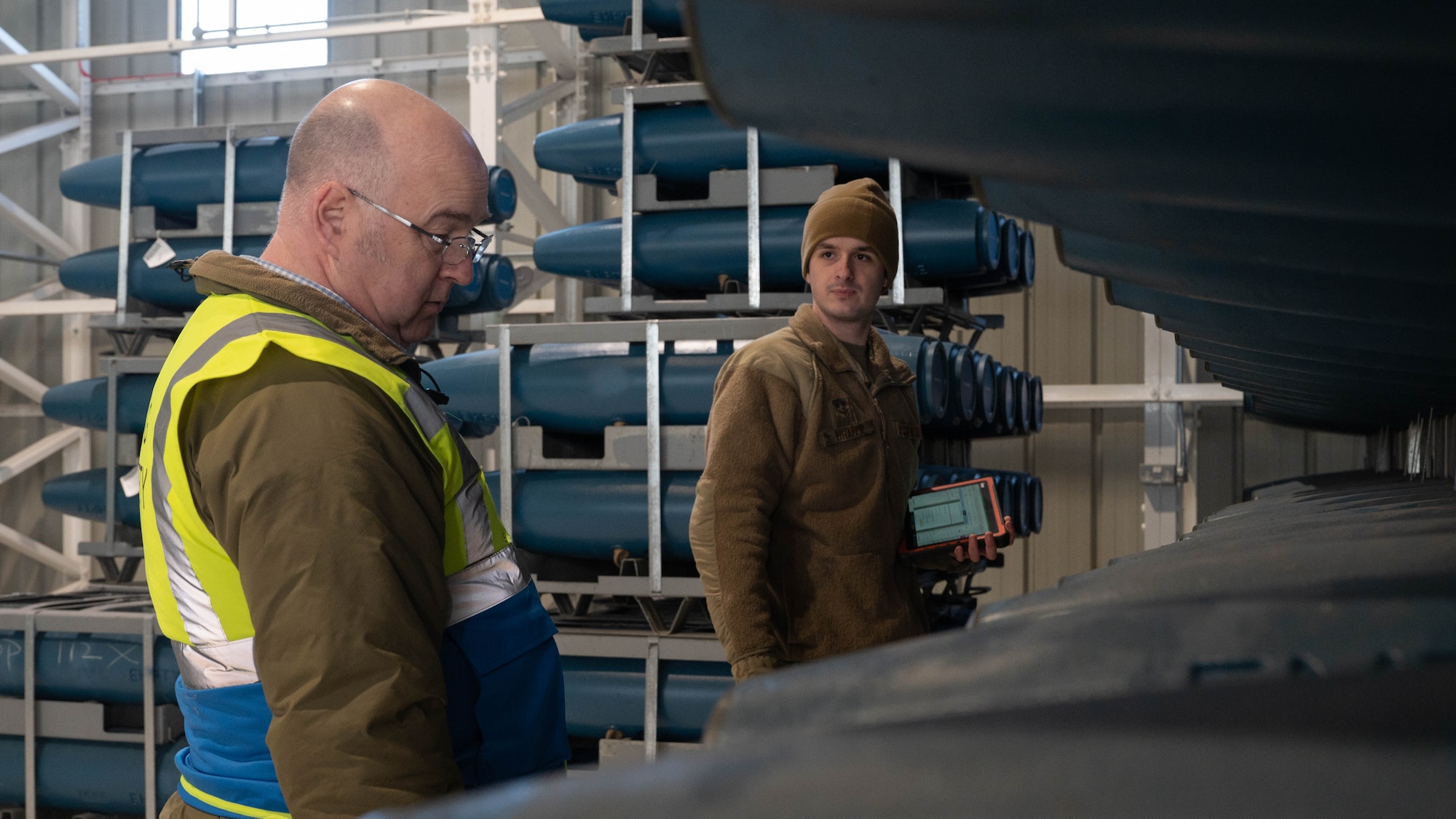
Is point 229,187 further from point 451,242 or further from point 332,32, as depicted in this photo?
point 451,242

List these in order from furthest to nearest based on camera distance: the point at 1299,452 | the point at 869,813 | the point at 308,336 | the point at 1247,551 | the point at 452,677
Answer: the point at 1299,452, the point at 452,677, the point at 308,336, the point at 1247,551, the point at 869,813

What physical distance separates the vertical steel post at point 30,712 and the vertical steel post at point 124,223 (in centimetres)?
174

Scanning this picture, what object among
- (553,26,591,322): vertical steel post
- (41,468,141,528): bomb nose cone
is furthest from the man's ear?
(553,26,591,322): vertical steel post

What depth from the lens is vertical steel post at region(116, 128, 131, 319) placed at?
515 cm

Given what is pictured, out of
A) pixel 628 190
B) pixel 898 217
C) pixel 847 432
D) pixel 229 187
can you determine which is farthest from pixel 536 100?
pixel 847 432

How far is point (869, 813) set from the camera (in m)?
0.31

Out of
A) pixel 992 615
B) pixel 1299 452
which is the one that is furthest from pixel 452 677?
pixel 1299 452

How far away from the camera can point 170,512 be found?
1.34m

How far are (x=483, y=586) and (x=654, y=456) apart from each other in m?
2.17

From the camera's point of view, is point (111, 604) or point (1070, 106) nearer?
point (1070, 106)

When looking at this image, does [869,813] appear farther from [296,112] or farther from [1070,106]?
[296,112]

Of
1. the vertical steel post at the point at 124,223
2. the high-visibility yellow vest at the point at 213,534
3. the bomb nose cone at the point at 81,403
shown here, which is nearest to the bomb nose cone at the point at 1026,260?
the high-visibility yellow vest at the point at 213,534

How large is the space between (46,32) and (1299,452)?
401 inches

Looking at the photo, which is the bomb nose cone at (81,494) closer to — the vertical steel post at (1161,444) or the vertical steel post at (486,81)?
the vertical steel post at (486,81)
